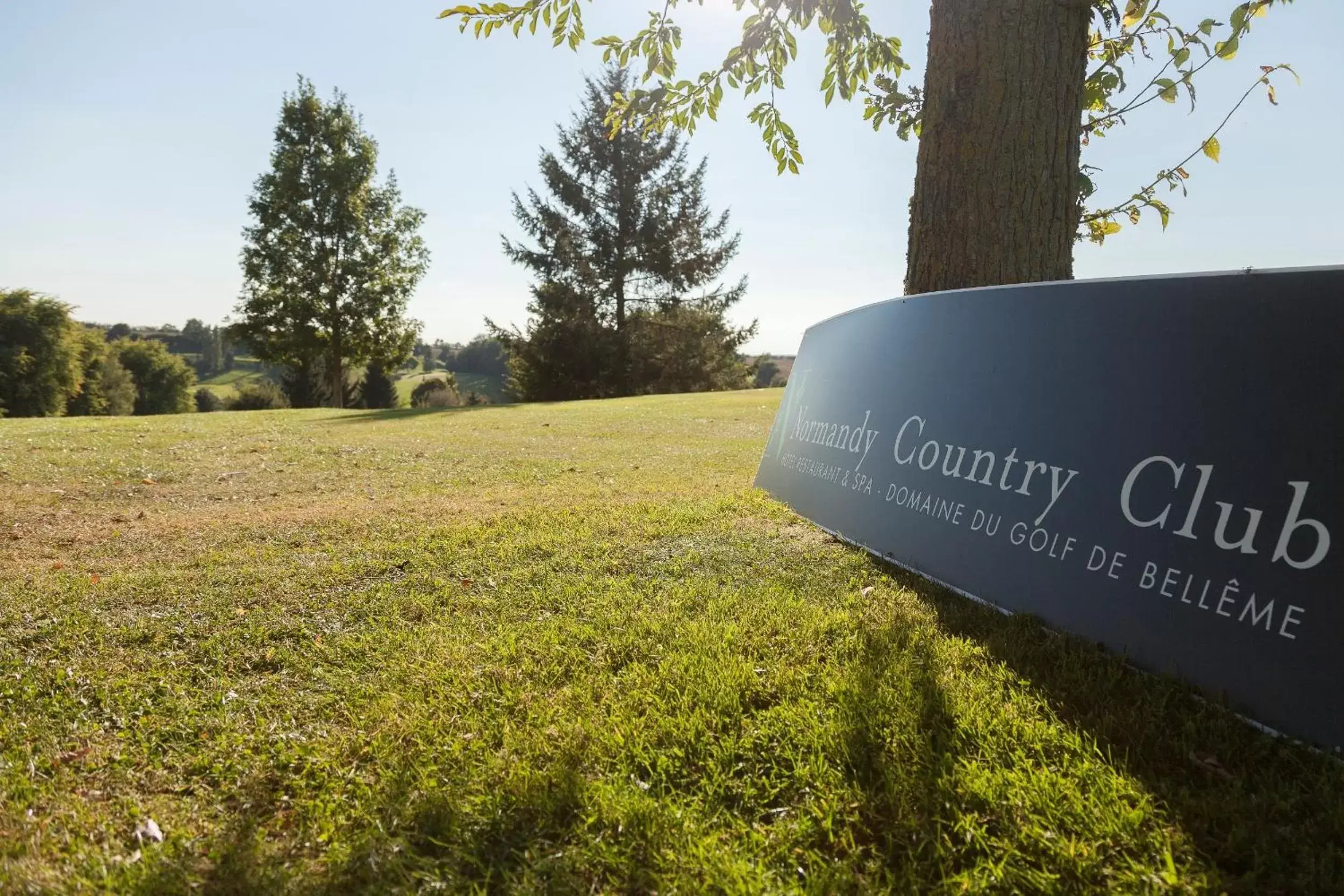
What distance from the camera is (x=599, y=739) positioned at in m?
2.31

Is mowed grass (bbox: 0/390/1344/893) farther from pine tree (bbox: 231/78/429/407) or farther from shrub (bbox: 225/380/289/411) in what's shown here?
shrub (bbox: 225/380/289/411)

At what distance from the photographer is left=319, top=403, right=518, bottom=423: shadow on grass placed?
16.5 m

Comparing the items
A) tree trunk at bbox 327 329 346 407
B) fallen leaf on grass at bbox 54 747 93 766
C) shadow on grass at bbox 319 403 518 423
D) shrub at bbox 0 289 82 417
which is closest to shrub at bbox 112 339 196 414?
shrub at bbox 0 289 82 417

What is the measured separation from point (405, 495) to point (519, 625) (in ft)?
12.8

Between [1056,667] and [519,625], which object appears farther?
[519,625]

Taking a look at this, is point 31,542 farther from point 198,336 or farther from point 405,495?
point 198,336

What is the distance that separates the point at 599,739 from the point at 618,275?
35592 millimetres

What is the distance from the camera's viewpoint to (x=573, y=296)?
115 feet

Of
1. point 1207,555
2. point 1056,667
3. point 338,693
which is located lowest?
point 338,693

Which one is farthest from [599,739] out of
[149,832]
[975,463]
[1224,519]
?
[975,463]

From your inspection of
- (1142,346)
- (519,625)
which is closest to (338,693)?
(519,625)

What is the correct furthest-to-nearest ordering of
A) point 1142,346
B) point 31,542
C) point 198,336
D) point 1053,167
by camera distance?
point 198,336
point 31,542
point 1053,167
point 1142,346

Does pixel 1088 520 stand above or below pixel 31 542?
above

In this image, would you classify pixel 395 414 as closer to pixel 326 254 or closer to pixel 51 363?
pixel 326 254
